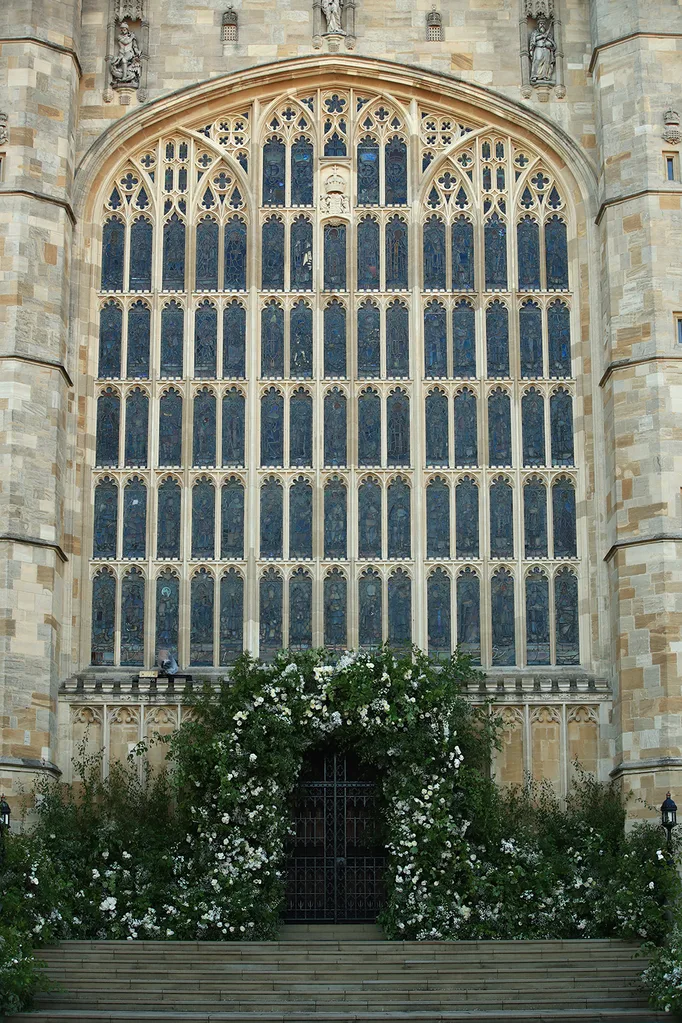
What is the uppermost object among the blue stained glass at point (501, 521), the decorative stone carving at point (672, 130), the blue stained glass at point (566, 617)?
the decorative stone carving at point (672, 130)

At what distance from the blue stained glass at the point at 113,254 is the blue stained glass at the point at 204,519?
3456mm

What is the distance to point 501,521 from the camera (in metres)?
26.2

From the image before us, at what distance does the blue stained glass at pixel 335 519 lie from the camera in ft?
85.5

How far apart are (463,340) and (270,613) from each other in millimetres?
5206

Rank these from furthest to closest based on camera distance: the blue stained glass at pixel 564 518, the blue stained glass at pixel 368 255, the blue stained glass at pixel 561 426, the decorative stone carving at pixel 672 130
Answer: the blue stained glass at pixel 368 255 < the blue stained glass at pixel 561 426 < the blue stained glass at pixel 564 518 < the decorative stone carving at pixel 672 130

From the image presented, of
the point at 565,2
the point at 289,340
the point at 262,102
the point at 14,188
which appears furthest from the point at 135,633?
the point at 565,2

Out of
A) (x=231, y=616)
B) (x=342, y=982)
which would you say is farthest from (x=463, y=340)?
(x=342, y=982)

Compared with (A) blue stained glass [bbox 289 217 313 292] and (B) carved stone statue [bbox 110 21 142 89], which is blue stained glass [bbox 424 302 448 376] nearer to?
(A) blue stained glass [bbox 289 217 313 292]

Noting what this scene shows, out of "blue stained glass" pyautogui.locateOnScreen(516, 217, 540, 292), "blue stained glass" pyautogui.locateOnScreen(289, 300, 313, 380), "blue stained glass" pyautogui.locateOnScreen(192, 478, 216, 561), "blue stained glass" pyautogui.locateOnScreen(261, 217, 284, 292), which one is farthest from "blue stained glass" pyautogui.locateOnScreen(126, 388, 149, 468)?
"blue stained glass" pyautogui.locateOnScreen(516, 217, 540, 292)

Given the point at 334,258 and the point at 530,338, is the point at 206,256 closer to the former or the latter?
the point at 334,258

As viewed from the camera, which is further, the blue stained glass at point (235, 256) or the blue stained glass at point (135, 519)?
the blue stained glass at point (235, 256)

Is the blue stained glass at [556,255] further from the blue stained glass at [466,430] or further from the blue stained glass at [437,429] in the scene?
the blue stained glass at [437,429]

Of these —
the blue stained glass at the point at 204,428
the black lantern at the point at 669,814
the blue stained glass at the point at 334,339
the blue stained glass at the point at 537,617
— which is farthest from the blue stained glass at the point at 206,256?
the black lantern at the point at 669,814

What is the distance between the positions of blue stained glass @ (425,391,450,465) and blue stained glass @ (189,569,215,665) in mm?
3811
